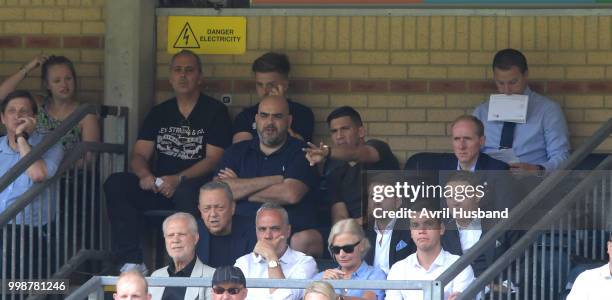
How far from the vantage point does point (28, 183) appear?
36.9 feet

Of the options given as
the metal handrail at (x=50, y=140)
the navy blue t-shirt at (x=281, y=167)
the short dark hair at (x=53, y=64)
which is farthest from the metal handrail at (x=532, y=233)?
the short dark hair at (x=53, y=64)

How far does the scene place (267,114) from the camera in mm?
11250

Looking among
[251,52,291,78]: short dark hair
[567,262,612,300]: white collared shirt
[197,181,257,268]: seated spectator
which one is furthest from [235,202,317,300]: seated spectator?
[567,262,612,300]: white collared shirt

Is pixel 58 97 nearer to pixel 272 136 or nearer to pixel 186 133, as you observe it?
pixel 186 133

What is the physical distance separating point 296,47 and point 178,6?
0.97 metres

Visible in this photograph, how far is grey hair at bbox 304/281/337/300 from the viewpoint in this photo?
905 cm

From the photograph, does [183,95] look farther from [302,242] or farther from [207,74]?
[302,242]

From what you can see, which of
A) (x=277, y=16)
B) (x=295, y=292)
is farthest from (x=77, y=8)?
(x=295, y=292)

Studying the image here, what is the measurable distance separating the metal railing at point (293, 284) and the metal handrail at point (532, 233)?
1.93 feet

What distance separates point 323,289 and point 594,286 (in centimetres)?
169

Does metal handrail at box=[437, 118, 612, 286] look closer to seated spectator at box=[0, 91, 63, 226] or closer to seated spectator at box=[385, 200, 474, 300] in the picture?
seated spectator at box=[385, 200, 474, 300]

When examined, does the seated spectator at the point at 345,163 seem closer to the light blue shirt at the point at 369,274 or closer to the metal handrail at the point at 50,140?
the light blue shirt at the point at 369,274

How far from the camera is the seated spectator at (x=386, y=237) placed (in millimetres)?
10688

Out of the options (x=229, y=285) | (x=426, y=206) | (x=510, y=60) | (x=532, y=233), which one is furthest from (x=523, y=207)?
(x=229, y=285)
